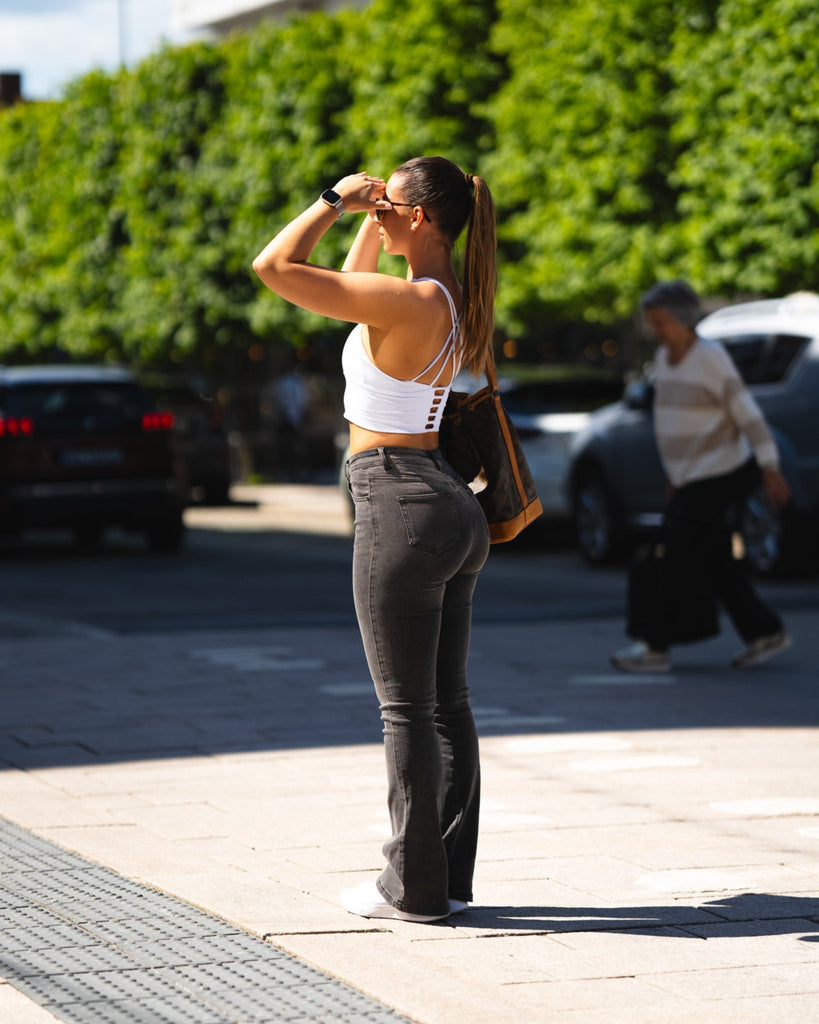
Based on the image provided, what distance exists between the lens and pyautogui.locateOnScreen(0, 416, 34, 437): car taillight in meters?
17.3

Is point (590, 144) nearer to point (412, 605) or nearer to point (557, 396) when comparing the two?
point (557, 396)

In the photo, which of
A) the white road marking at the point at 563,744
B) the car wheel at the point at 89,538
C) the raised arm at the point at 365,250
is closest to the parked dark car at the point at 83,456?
the car wheel at the point at 89,538

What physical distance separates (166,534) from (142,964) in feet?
45.5

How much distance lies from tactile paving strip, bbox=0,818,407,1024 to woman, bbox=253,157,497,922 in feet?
1.48

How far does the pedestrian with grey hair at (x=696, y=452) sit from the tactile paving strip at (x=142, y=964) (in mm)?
4469

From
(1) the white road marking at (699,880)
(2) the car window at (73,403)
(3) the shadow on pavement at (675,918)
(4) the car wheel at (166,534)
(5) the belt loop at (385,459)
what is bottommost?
(4) the car wheel at (166,534)

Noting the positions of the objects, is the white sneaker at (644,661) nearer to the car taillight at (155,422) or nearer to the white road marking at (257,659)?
the white road marking at (257,659)

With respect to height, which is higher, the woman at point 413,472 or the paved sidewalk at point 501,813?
the woman at point 413,472

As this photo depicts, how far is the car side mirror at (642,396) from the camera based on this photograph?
1436 cm

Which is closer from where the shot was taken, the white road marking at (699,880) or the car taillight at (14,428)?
the white road marking at (699,880)

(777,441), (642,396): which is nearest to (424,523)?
(777,441)

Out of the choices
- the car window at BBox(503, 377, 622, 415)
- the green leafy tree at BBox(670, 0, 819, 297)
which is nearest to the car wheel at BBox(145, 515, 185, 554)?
the car window at BBox(503, 377, 622, 415)

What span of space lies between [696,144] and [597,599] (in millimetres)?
7057

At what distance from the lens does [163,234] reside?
103 ft
